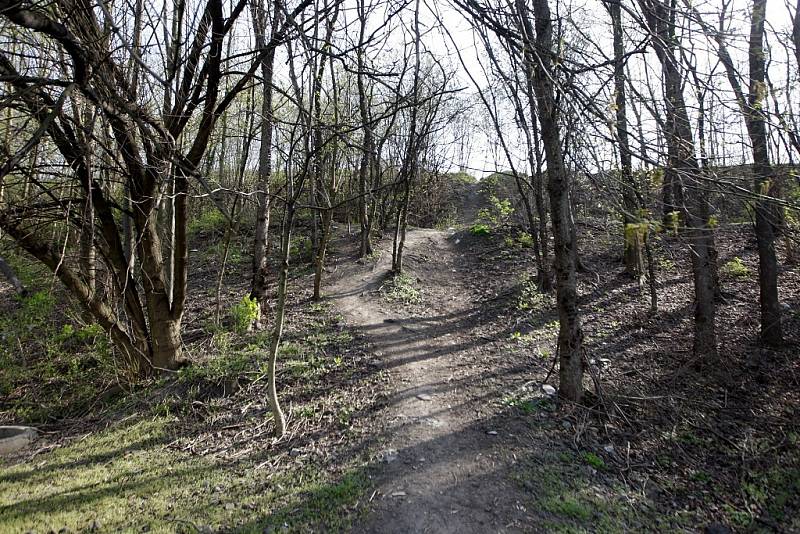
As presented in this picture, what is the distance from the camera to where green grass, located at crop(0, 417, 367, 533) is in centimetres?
314

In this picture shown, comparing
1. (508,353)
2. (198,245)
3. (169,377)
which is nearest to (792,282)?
(508,353)

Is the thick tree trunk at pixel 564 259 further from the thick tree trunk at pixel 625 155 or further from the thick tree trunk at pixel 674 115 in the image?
the thick tree trunk at pixel 625 155

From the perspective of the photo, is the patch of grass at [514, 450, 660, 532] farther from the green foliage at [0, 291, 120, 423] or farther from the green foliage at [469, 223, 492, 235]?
the green foliage at [469, 223, 492, 235]

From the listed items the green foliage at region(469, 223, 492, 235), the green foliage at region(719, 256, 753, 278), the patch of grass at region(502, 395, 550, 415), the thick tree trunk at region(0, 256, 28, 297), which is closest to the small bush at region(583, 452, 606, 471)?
the patch of grass at region(502, 395, 550, 415)

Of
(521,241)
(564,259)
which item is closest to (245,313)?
(564,259)

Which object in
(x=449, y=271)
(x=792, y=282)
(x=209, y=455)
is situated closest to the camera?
(x=209, y=455)

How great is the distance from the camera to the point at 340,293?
9617 millimetres

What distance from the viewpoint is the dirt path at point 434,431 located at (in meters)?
3.16

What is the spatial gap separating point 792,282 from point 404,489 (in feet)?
32.5

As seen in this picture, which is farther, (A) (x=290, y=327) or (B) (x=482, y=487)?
(A) (x=290, y=327)

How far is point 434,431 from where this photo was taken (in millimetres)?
4266

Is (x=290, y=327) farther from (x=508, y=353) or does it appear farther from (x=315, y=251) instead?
(x=315, y=251)

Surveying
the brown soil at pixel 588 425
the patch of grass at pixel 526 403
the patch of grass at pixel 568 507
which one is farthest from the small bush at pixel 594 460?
the patch of grass at pixel 526 403

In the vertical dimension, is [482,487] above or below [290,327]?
below
